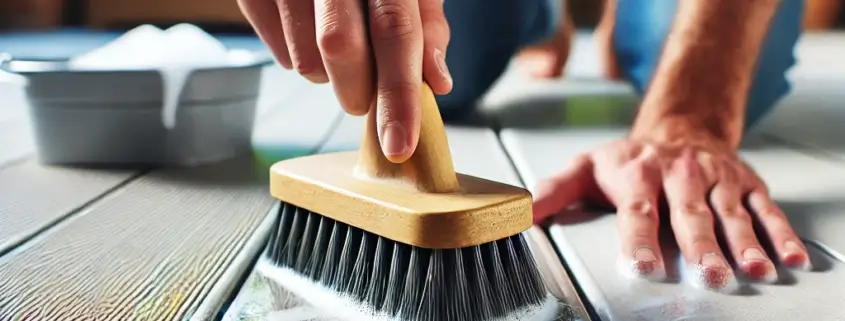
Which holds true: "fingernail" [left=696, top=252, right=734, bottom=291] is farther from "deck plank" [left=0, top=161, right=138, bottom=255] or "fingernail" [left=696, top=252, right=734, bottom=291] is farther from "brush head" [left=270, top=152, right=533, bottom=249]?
"deck plank" [left=0, top=161, right=138, bottom=255]

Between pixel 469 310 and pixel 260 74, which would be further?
pixel 260 74

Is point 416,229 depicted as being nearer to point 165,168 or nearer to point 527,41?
point 165,168

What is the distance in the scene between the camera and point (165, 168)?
92 centimetres

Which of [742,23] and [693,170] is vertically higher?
[742,23]

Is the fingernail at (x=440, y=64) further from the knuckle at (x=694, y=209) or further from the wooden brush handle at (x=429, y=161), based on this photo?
the knuckle at (x=694, y=209)

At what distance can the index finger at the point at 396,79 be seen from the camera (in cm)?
49

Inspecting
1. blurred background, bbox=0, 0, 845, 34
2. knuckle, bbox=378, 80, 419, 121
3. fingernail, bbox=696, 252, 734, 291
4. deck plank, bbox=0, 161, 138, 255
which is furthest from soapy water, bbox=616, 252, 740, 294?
blurred background, bbox=0, 0, 845, 34

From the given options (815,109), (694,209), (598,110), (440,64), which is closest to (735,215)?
(694,209)

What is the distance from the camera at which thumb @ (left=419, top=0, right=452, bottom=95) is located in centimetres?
54

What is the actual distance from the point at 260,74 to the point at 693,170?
52 centimetres

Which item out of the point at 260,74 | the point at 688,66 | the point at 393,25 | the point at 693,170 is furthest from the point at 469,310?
the point at 260,74

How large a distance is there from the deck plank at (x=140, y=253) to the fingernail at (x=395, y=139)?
172 millimetres

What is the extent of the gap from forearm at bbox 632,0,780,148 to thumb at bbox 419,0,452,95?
314 millimetres

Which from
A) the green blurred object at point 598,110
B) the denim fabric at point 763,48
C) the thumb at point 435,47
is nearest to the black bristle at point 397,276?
the thumb at point 435,47
